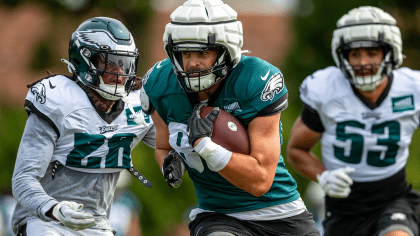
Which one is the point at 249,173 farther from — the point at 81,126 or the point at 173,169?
the point at 81,126

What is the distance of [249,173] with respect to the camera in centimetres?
339

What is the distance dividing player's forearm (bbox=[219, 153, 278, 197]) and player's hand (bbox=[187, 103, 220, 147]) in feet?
0.64

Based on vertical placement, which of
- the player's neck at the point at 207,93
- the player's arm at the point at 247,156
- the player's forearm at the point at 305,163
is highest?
the player's neck at the point at 207,93

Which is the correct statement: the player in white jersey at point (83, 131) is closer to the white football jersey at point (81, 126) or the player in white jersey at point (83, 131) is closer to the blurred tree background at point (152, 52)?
the white football jersey at point (81, 126)

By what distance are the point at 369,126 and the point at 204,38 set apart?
2.24 meters

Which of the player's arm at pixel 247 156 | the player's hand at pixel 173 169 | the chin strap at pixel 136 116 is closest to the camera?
the player's arm at pixel 247 156

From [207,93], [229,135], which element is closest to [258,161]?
[229,135]

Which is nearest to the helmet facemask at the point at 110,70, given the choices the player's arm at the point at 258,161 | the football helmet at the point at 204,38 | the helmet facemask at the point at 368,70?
the football helmet at the point at 204,38

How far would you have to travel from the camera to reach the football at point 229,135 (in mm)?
3469

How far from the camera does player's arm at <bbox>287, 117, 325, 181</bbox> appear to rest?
5.27 meters

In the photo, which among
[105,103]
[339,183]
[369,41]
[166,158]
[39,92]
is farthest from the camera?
[369,41]

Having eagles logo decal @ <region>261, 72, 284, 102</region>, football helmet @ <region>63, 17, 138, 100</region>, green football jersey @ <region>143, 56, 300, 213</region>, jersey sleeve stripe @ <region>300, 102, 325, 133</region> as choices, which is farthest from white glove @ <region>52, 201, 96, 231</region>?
jersey sleeve stripe @ <region>300, 102, 325, 133</region>

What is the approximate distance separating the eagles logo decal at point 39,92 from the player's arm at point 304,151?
232cm

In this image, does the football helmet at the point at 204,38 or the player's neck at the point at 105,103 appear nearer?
the football helmet at the point at 204,38
